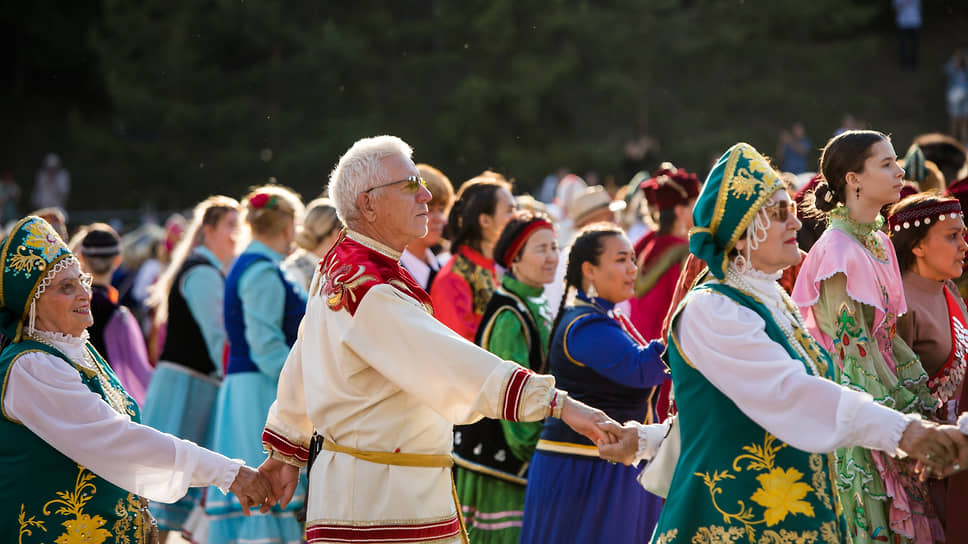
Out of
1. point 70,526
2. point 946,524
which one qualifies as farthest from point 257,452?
point 946,524

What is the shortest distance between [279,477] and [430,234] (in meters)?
2.80

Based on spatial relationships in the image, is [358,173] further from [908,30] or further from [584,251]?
[908,30]

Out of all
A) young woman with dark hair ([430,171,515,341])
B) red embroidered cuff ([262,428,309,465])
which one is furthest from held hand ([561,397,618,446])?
young woman with dark hair ([430,171,515,341])

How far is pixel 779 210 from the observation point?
3.54 meters

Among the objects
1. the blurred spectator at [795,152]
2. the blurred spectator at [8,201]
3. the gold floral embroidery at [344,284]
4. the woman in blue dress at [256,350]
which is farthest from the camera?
the blurred spectator at [8,201]

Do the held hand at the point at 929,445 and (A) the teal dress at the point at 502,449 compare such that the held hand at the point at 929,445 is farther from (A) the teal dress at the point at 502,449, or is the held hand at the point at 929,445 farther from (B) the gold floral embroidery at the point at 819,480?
(A) the teal dress at the point at 502,449

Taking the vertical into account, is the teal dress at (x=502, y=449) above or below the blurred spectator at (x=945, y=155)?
below

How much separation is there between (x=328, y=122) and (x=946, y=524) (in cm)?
2196

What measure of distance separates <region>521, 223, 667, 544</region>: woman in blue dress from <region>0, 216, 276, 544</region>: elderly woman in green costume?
143 centimetres

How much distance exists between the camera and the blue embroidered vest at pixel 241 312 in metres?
6.61


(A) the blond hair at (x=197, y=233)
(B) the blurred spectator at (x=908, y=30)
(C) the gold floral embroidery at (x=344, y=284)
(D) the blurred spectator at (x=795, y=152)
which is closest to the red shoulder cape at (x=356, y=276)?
(C) the gold floral embroidery at (x=344, y=284)

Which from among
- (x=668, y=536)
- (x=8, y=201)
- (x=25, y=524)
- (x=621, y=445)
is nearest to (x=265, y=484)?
(x=25, y=524)

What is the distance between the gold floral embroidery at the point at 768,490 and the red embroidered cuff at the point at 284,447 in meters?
1.41

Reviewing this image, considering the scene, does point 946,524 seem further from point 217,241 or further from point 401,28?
point 401,28
